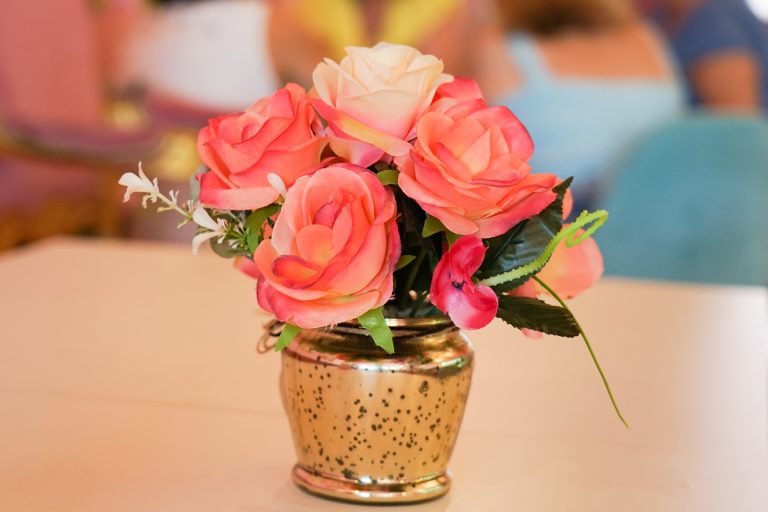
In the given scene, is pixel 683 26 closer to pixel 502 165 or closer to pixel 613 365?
pixel 613 365

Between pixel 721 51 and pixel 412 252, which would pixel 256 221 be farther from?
pixel 721 51

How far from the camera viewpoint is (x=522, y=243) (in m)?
0.54

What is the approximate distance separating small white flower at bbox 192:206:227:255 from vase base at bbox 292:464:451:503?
148 mm

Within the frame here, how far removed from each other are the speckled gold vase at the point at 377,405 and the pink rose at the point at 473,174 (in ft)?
0.27

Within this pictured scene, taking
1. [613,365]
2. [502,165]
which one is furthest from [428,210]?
[613,365]

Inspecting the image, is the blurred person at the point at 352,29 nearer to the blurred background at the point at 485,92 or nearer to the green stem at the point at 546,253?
the blurred background at the point at 485,92

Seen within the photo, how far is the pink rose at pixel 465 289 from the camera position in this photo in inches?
20.3

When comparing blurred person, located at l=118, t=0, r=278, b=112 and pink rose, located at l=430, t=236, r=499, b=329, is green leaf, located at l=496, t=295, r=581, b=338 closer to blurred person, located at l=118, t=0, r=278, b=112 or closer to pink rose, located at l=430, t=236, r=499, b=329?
pink rose, located at l=430, t=236, r=499, b=329

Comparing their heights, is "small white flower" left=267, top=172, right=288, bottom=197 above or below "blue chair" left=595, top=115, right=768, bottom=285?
above

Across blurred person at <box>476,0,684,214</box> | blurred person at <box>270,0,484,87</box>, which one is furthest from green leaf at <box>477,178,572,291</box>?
blurred person at <box>270,0,484,87</box>

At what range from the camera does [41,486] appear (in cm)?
62

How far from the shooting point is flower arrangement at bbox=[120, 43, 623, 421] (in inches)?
19.8

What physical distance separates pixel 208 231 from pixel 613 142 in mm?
1785

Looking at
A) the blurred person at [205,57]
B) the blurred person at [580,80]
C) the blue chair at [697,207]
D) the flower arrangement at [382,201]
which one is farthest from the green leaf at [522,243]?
the blurred person at [205,57]
